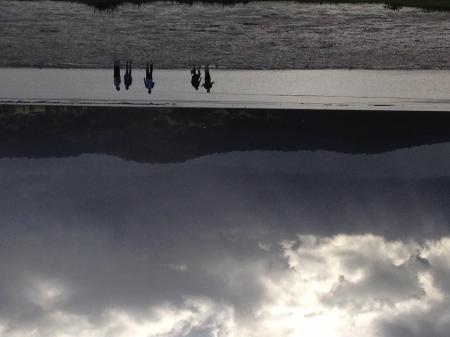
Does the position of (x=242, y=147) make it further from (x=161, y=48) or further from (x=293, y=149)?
(x=161, y=48)

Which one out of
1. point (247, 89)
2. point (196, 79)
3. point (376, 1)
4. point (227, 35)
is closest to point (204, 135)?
point (227, 35)

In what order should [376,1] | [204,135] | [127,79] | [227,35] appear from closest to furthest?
[127,79] < [227,35] < [376,1] < [204,135]

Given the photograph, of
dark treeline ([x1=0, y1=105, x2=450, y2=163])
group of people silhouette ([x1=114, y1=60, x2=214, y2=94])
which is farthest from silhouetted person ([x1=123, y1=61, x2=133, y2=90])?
dark treeline ([x1=0, y1=105, x2=450, y2=163])

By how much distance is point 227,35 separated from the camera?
21.7 m

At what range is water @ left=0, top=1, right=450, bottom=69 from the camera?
20641 millimetres

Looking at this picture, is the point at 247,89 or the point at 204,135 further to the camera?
the point at 204,135

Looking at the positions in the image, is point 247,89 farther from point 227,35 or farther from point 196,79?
point 227,35

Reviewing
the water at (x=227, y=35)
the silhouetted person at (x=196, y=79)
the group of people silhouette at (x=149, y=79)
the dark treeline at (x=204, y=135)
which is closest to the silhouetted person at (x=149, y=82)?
the group of people silhouette at (x=149, y=79)

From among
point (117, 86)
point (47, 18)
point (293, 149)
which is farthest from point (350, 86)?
point (293, 149)

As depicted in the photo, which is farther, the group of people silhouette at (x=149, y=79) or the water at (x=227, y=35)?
the water at (x=227, y=35)

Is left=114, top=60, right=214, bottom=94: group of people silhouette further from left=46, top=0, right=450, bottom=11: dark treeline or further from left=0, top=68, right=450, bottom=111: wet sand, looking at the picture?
left=46, top=0, right=450, bottom=11: dark treeline

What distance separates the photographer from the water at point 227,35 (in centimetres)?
2064

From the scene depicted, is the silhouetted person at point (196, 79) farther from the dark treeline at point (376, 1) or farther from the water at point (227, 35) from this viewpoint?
the dark treeline at point (376, 1)

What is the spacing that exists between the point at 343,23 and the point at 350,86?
402 centimetres
